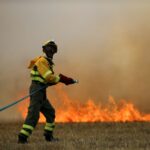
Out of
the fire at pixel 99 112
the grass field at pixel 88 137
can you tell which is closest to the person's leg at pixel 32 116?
the grass field at pixel 88 137

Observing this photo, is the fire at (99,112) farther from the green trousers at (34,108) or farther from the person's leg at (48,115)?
the green trousers at (34,108)

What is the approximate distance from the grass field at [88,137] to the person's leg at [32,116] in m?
0.20

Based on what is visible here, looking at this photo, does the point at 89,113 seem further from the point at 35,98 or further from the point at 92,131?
the point at 35,98

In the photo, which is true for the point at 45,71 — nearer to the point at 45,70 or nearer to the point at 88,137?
the point at 45,70

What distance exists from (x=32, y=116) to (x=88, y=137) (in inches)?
64.5

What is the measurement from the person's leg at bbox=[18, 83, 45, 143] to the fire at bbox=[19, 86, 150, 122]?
6108mm

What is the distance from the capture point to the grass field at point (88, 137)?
11305 millimetres

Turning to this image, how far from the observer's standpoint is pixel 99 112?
18.5 m

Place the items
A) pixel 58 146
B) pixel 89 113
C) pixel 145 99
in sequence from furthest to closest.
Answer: pixel 145 99, pixel 89 113, pixel 58 146

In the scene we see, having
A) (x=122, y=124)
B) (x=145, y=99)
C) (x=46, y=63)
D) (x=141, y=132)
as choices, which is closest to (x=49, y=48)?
(x=46, y=63)

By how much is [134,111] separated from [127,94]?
6.49 feet

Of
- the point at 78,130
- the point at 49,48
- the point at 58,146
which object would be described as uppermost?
the point at 49,48

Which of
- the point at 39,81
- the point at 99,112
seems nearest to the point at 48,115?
the point at 39,81

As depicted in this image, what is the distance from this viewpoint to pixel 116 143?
11.8 meters
